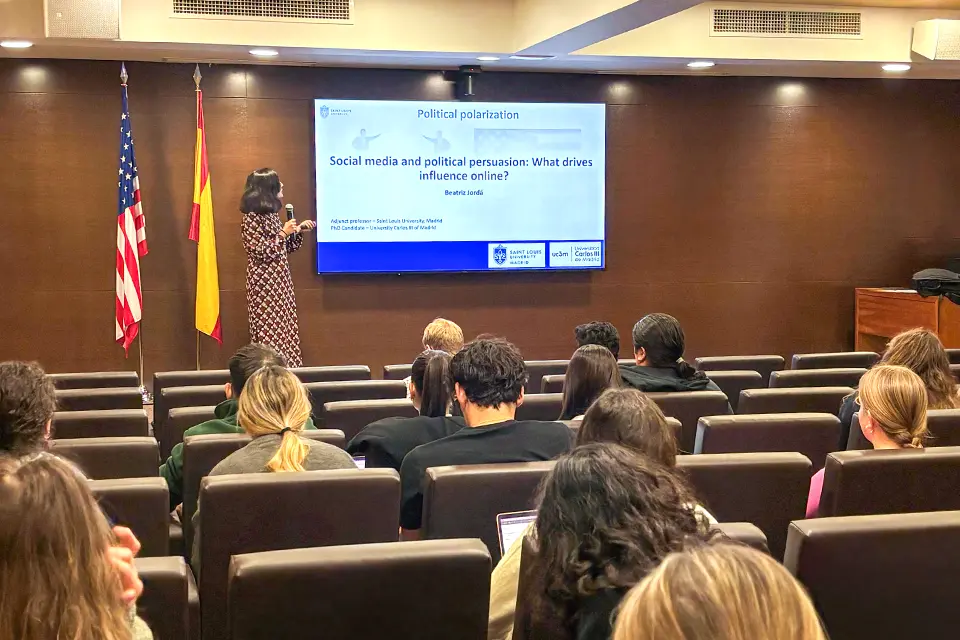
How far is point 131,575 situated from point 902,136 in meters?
8.97

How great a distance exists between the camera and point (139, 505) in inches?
95.8

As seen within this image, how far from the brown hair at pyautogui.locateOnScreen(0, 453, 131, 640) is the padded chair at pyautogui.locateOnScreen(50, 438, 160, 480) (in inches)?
70.7

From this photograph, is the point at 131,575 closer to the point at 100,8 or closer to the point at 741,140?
the point at 100,8

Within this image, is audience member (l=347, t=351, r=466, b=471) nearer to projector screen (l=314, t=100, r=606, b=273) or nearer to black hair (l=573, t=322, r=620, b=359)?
black hair (l=573, t=322, r=620, b=359)

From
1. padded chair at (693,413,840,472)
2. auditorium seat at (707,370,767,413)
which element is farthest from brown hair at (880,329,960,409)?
auditorium seat at (707,370,767,413)

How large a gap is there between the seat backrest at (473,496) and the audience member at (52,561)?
116cm

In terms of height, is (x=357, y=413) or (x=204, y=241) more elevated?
(x=204, y=241)

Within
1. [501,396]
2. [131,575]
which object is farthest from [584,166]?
[131,575]

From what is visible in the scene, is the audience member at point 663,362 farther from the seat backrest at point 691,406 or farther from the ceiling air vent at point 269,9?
the ceiling air vent at point 269,9

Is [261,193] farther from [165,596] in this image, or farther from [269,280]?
[165,596]

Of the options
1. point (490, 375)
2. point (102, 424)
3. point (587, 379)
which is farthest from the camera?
point (102, 424)

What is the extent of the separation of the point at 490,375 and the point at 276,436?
2.13 feet

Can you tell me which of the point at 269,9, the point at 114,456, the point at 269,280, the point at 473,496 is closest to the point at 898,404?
the point at 473,496

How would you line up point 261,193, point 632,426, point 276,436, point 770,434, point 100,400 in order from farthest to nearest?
point 261,193 → point 100,400 → point 770,434 → point 276,436 → point 632,426
